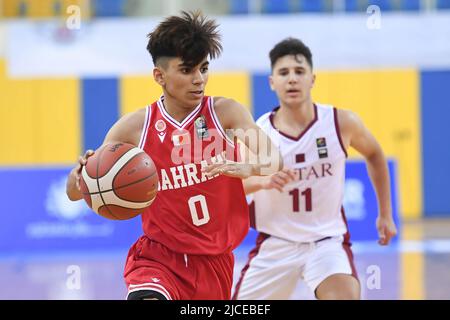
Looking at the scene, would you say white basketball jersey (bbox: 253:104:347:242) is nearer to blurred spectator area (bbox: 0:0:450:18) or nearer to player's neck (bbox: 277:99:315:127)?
player's neck (bbox: 277:99:315:127)

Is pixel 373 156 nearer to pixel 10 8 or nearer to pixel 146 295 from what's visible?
pixel 146 295

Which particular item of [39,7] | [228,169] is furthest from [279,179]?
[39,7]

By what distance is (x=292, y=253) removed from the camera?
4.89 meters

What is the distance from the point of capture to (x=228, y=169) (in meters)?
3.53

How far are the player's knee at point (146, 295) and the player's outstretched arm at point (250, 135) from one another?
733 mm

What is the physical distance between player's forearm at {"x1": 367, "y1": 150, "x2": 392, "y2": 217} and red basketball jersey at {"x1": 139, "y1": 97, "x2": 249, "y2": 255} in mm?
1405

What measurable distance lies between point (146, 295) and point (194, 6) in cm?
1082

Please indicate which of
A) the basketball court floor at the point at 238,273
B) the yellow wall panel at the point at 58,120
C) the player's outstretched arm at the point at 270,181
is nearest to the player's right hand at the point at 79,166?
the player's outstretched arm at the point at 270,181

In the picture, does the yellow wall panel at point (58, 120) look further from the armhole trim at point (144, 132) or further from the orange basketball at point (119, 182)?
the orange basketball at point (119, 182)

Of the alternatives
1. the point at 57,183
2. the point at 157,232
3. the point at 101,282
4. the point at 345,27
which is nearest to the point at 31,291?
the point at 101,282

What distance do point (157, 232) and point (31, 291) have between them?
12.6ft

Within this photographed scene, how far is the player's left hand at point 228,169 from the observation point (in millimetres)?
3529

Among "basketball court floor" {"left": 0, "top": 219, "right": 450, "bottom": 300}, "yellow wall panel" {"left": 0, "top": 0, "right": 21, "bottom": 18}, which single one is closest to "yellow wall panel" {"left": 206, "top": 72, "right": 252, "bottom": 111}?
"yellow wall panel" {"left": 0, "top": 0, "right": 21, "bottom": 18}
